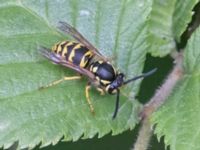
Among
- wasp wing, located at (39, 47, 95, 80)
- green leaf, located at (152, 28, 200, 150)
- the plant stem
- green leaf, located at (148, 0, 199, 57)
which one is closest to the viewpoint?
green leaf, located at (152, 28, 200, 150)

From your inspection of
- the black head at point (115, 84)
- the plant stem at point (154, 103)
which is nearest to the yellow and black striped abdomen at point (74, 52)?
the black head at point (115, 84)

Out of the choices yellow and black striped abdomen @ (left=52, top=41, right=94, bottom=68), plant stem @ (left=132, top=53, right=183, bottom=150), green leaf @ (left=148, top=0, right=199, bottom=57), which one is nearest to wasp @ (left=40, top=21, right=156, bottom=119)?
yellow and black striped abdomen @ (left=52, top=41, right=94, bottom=68)

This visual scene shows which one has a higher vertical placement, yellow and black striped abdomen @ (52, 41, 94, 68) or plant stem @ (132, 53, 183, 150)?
yellow and black striped abdomen @ (52, 41, 94, 68)

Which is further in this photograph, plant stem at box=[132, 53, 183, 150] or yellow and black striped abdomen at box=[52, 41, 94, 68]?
yellow and black striped abdomen at box=[52, 41, 94, 68]

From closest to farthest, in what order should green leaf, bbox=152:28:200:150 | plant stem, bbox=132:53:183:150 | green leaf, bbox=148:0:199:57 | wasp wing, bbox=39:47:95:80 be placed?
green leaf, bbox=152:28:200:150
plant stem, bbox=132:53:183:150
wasp wing, bbox=39:47:95:80
green leaf, bbox=148:0:199:57

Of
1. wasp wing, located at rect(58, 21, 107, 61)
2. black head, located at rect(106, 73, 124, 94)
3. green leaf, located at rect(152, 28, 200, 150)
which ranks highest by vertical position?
wasp wing, located at rect(58, 21, 107, 61)

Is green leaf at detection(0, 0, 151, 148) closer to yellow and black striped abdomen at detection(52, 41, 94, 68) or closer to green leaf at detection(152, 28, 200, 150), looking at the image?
yellow and black striped abdomen at detection(52, 41, 94, 68)
